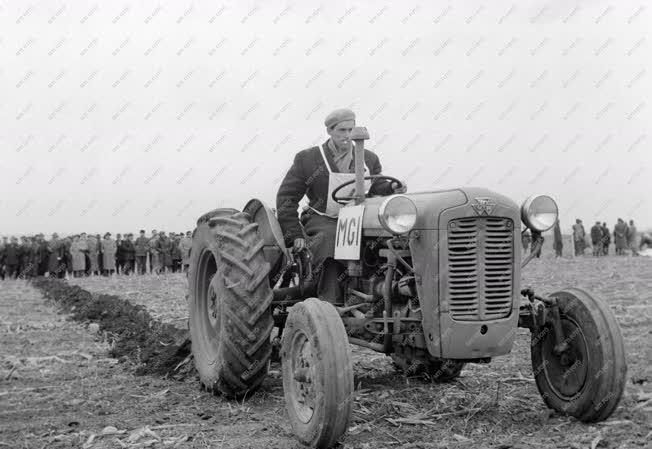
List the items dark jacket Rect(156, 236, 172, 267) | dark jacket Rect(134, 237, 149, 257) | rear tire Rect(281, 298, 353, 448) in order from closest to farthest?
1. rear tire Rect(281, 298, 353, 448)
2. dark jacket Rect(134, 237, 149, 257)
3. dark jacket Rect(156, 236, 172, 267)

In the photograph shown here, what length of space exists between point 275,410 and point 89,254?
2565 cm

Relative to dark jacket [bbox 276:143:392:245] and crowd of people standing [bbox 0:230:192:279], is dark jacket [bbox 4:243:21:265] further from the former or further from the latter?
dark jacket [bbox 276:143:392:245]

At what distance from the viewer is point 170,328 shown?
386 inches

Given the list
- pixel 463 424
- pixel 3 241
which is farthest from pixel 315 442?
pixel 3 241

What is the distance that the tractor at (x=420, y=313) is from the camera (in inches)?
182

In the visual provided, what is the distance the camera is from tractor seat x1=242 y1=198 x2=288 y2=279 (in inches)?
238

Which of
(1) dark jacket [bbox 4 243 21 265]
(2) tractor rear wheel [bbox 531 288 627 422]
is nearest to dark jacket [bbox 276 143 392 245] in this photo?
(2) tractor rear wheel [bbox 531 288 627 422]

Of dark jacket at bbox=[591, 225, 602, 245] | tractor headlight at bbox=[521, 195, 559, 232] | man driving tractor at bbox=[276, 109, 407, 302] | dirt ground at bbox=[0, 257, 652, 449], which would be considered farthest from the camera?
dark jacket at bbox=[591, 225, 602, 245]

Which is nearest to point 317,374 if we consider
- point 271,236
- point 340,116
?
point 271,236

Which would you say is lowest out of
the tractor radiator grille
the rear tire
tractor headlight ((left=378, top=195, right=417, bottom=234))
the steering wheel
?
the rear tire

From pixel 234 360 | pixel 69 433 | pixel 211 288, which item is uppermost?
pixel 211 288

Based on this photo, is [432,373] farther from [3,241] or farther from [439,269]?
[3,241]

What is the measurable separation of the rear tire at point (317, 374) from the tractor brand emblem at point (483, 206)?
110 centimetres

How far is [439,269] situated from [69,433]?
262 cm
